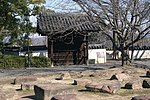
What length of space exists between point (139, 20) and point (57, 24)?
9.08 metres

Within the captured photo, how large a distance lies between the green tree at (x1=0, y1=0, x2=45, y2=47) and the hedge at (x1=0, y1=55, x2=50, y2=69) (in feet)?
5.20

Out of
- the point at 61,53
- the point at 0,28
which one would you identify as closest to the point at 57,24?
the point at 61,53

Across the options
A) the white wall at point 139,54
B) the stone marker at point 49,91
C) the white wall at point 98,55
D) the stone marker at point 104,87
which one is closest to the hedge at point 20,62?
the white wall at point 98,55

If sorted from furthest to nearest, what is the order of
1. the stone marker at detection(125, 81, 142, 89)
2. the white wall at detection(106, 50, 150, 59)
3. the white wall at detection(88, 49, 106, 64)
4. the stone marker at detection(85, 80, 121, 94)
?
the white wall at detection(106, 50, 150, 59) < the white wall at detection(88, 49, 106, 64) < the stone marker at detection(125, 81, 142, 89) < the stone marker at detection(85, 80, 121, 94)

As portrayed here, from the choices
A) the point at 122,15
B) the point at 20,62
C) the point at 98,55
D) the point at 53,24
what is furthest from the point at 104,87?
the point at 98,55

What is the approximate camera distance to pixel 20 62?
21.5 m

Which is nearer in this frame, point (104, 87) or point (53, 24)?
point (104, 87)

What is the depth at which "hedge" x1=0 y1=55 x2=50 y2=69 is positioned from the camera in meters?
21.2

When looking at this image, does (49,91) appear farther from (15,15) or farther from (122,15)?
(15,15)

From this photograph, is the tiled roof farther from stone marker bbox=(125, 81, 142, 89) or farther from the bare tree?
stone marker bbox=(125, 81, 142, 89)

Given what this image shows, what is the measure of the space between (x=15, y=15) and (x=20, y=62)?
3226 mm

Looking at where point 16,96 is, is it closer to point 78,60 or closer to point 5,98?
point 5,98

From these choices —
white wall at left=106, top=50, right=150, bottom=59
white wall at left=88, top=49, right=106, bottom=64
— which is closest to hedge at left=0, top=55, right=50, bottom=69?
white wall at left=88, top=49, right=106, bottom=64

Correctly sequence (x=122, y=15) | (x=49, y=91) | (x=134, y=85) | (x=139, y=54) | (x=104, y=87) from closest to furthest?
(x=49, y=91) < (x=104, y=87) < (x=134, y=85) < (x=122, y=15) < (x=139, y=54)
